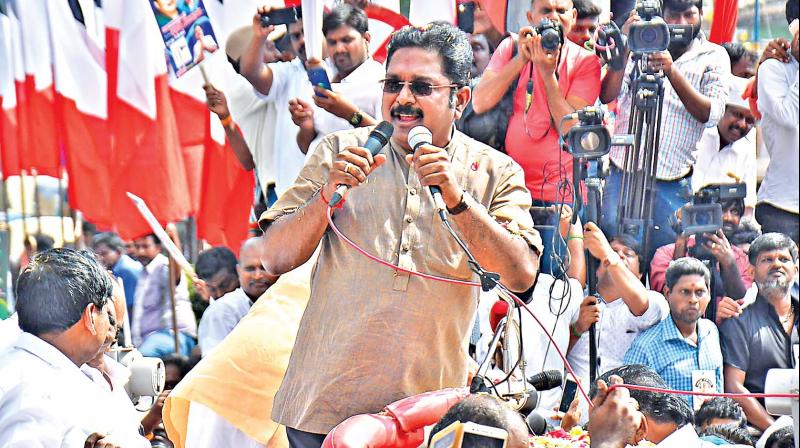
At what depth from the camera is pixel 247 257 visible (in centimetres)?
741

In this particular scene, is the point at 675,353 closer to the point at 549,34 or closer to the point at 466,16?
the point at 549,34

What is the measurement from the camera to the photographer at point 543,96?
21.9 ft

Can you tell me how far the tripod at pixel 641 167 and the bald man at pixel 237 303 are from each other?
75.0 inches

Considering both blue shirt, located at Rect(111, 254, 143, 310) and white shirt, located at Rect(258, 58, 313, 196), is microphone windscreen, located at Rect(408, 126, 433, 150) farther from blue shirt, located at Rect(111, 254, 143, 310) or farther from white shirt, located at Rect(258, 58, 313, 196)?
blue shirt, located at Rect(111, 254, 143, 310)

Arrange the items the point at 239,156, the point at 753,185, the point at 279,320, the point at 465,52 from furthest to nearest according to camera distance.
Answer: the point at 239,156
the point at 753,185
the point at 279,320
the point at 465,52

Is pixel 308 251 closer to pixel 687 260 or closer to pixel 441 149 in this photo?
pixel 441 149

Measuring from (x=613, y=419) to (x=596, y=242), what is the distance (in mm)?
2182

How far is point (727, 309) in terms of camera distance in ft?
22.0

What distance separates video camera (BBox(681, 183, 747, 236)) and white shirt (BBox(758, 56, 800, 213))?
0.21 metres

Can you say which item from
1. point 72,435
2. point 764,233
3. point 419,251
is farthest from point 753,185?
point 72,435

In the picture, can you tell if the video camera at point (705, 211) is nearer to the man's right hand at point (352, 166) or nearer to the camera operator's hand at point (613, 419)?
the camera operator's hand at point (613, 419)

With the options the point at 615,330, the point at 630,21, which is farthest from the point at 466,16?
the point at 615,330

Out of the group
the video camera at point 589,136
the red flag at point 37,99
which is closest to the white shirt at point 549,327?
the video camera at point 589,136

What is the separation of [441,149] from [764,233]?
327 centimetres
